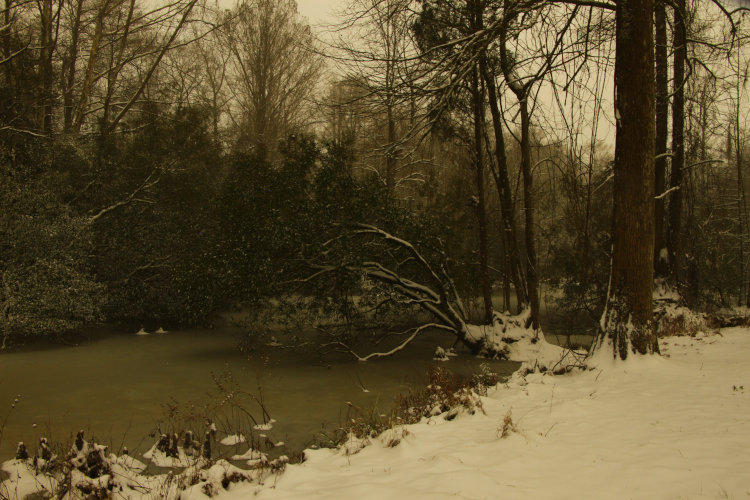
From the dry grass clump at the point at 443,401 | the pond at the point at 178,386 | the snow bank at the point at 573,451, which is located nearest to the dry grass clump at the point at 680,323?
the pond at the point at 178,386

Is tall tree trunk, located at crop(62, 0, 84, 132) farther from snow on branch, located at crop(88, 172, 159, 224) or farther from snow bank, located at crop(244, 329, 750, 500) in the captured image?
snow bank, located at crop(244, 329, 750, 500)

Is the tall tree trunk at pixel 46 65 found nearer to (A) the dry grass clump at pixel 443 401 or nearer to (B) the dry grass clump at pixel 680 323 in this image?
(A) the dry grass clump at pixel 443 401

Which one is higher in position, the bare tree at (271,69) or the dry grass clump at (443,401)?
the bare tree at (271,69)

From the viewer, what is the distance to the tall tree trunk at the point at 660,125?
11820 millimetres

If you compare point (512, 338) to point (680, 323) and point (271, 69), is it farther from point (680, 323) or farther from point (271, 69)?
point (271, 69)

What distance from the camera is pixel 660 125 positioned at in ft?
45.0

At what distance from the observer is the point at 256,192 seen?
13523mm

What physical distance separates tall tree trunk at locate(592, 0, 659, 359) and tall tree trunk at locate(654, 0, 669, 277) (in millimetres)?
4424

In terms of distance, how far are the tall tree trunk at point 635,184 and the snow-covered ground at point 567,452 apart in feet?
2.66

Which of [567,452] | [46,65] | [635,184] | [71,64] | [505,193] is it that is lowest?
[567,452]

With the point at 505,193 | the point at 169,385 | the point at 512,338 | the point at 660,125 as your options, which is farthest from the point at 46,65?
the point at 660,125

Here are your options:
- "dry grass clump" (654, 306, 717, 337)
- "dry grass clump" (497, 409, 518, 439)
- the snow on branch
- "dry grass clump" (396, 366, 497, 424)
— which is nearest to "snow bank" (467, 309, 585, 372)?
"dry grass clump" (654, 306, 717, 337)

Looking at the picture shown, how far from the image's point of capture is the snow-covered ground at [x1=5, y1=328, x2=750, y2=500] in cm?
336

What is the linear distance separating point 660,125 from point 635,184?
8308 mm
